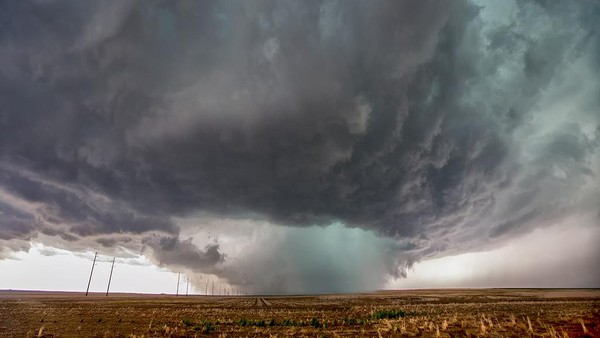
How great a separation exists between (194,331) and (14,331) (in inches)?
606

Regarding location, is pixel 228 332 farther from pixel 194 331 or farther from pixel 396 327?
pixel 396 327

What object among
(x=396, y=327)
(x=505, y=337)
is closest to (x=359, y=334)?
(x=396, y=327)

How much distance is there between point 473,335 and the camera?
25.8 metres

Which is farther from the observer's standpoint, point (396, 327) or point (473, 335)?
point (396, 327)

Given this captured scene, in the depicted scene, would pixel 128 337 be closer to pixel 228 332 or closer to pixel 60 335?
pixel 60 335

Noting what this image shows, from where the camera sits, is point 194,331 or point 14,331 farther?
point 194,331

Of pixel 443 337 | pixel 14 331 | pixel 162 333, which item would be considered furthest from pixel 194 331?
pixel 443 337

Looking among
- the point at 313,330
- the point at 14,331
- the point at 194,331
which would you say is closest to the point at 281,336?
the point at 313,330

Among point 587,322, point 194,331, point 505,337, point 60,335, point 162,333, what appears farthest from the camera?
point 194,331

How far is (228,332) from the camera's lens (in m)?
32.1

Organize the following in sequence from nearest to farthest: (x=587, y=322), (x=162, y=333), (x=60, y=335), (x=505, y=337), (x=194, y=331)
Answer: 1. (x=505, y=337)
2. (x=587, y=322)
3. (x=60, y=335)
4. (x=162, y=333)
5. (x=194, y=331)

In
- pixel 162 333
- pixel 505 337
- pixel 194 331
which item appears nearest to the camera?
pixel 505 337

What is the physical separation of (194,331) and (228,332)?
10.9 feet

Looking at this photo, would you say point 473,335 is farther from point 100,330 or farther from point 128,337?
point 100,330
